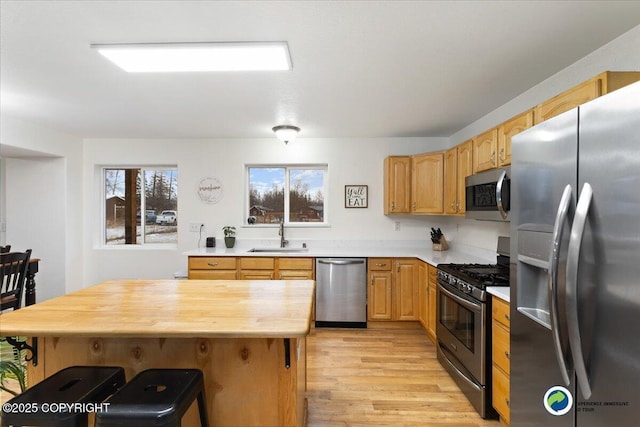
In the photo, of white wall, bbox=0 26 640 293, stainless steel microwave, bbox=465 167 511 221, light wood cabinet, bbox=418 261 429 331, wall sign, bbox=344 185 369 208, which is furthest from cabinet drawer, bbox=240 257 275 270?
stainless steel microwave, bbox=465 167 511 221

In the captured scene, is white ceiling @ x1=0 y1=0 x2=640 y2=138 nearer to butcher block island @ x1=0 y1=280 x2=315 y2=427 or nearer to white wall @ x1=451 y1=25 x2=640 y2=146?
white wall @ x1=451 y1=25 x2=640 y2=146

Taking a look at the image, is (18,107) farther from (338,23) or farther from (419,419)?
(419,419)

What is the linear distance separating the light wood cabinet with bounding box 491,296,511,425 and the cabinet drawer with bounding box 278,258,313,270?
2.05m

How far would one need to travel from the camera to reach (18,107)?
10.2 ft

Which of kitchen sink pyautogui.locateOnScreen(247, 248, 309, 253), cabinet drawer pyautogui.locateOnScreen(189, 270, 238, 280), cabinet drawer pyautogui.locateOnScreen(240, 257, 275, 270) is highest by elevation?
kitchen sink pyautogui.locateOnScreen(247, 248, 309, 253)

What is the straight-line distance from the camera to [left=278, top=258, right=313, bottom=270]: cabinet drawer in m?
3.64

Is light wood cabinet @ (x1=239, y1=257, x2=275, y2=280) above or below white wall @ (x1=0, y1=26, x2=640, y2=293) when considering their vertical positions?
below

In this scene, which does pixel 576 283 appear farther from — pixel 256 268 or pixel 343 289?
pixel 256 268

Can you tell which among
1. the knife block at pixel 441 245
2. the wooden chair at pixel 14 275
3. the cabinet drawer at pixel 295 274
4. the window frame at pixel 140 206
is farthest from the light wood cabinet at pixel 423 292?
the wooden chair at pixel 14 275

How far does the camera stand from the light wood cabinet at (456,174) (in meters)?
2.99

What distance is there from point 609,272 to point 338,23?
1.63 metres

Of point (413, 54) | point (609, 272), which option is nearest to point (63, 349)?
point (609, 272)

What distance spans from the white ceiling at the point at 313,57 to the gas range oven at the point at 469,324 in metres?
1.48

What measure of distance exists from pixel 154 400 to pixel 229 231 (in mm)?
3193
